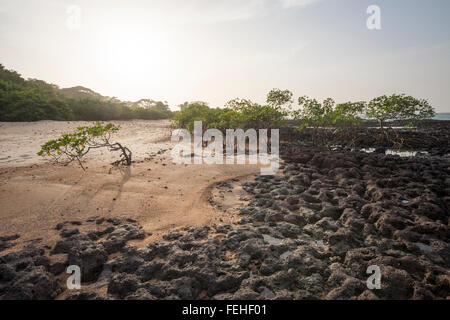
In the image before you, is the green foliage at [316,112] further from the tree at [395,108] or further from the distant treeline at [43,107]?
the distant treeline at [43,107]

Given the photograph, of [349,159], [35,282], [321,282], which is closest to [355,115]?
[349,159]

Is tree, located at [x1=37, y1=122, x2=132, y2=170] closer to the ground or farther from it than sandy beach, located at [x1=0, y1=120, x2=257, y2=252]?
farther from it

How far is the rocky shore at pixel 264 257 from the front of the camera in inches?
136

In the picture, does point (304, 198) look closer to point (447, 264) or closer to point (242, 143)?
point (447, 264)

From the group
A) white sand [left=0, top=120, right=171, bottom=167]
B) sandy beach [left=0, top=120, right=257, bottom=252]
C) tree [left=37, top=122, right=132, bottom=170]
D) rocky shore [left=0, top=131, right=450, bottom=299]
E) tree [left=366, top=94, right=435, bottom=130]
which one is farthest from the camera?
tree [left=366, top=94, right=435, bottom=130]

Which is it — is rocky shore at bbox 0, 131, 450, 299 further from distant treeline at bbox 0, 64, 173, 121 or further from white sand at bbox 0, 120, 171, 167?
distant treeline at bbox 0, 64, 173, 121

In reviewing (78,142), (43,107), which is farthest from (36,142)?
(43,107)

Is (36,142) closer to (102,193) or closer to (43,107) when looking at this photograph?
(102,193)

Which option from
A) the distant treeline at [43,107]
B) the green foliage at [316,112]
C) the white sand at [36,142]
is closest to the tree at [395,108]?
the green foliage at [316,112]

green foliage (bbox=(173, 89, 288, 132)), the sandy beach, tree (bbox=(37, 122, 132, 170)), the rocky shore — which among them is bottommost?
the rocky shore

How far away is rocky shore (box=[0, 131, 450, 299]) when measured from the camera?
346 cm

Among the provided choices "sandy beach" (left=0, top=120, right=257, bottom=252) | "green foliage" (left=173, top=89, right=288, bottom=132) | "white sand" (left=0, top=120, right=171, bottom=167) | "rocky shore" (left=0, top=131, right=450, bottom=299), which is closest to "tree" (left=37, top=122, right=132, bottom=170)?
"sandy beach" (left=0, top=120, right=257, bottom=252)

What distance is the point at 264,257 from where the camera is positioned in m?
4.34
